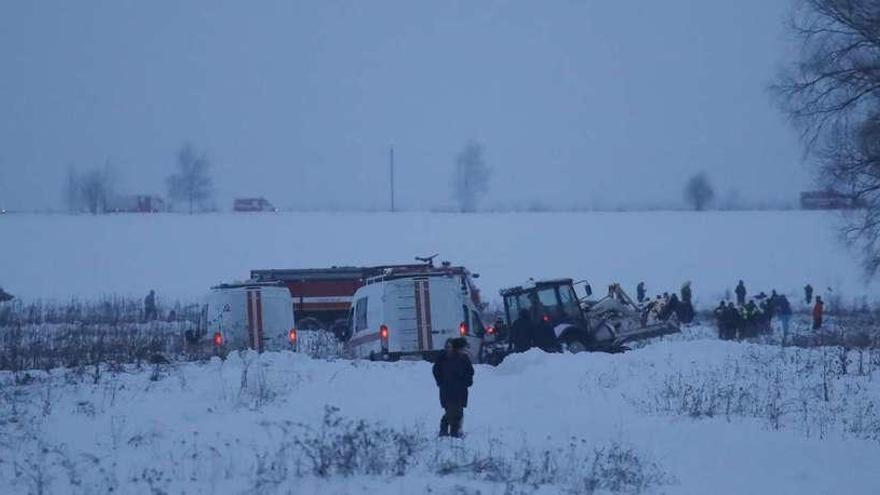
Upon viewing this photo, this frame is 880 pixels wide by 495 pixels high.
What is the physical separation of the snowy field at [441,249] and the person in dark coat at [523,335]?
96.7 feet

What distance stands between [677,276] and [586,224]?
20494mm

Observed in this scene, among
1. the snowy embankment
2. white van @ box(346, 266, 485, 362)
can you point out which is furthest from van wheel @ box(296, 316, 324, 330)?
the snowy embankment

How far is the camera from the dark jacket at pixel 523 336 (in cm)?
2380

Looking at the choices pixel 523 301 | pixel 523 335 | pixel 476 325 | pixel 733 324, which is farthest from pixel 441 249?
pixel 523 335

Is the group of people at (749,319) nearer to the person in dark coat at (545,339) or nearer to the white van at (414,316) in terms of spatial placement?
the person in dark coat at (545,339)

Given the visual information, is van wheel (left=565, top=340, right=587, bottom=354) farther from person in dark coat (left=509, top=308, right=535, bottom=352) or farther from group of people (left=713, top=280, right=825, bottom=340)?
group of people (left=713, top=280, right=825, bottom=340)

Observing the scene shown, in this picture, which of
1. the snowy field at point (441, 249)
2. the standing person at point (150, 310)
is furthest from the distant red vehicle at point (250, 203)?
the standing person at point (150, 310)

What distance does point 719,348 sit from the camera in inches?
896

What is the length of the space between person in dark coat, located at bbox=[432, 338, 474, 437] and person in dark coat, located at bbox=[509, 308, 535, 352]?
33.8ft

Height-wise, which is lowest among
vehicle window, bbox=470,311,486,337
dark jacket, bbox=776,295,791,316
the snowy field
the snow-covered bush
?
the snow-covered bush

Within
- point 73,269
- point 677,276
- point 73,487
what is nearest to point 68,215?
point 73,269

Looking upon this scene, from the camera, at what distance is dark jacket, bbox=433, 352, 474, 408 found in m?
13.1

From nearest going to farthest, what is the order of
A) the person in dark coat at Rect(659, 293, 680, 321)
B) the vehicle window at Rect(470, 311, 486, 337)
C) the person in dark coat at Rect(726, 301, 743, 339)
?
the vehicle window at Rect(470, 311, 486, 337) < the person in dark coat at Rect(726, 301, 743, 339) < the person in dark coat at Rect(659, 293, 680, 321)

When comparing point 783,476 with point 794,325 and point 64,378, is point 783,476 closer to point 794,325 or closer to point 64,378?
point 64,378
